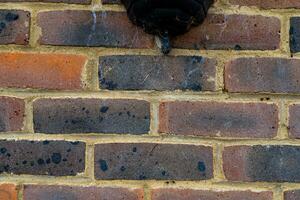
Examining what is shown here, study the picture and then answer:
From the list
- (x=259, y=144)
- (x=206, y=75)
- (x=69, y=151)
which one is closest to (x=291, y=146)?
(x=259, y=144)

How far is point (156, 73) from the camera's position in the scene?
118 centimetres

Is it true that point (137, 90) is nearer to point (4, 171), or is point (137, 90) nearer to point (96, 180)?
point (96, 180)

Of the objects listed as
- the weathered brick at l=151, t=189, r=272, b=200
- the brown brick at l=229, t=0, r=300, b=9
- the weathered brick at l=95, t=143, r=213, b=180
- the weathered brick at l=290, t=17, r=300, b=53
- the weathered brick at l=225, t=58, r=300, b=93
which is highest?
the brown brick at l=229, t=0, r=300, b=9

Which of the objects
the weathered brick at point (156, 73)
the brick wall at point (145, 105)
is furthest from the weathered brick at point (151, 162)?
the weathered brick at point (156, 73)

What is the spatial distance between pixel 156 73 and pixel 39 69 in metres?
0.24

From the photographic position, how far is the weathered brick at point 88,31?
3.88 ft

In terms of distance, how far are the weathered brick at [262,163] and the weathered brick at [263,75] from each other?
0.12 meters

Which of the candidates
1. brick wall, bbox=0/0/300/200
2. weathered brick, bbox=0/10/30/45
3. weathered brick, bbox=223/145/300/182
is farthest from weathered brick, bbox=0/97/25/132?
weathered brick, bbox=223/145/300/182

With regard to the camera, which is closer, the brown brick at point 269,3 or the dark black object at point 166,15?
the dark black object at point 166,15

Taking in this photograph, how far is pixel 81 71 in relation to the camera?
1.18 m

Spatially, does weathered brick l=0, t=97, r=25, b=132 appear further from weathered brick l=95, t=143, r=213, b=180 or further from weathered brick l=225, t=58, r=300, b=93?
weathered brick l=225, t=58, r=300, b=93

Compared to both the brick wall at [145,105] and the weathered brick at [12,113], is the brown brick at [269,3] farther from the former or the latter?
the weathered brick at [12,113]

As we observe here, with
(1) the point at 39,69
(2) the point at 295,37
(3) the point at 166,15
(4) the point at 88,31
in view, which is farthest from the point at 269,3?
(1) the point at 39,69

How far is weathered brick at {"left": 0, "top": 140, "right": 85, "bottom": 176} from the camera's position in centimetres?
117
